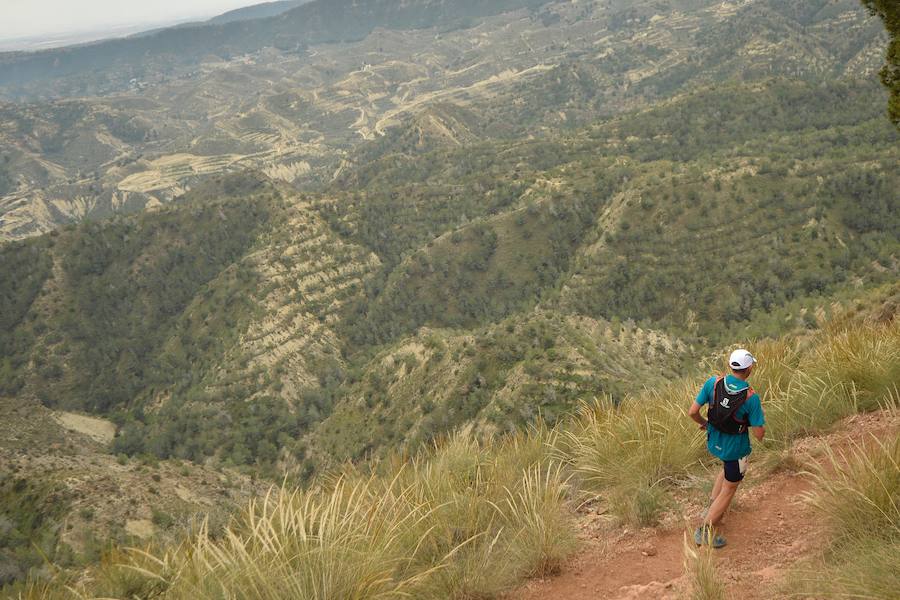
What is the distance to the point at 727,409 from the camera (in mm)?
5723

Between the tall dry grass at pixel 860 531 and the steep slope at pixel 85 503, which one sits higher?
the tall dry grass at pixel 860 531

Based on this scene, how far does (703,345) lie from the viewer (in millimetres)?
52094

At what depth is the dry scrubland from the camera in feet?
13.4

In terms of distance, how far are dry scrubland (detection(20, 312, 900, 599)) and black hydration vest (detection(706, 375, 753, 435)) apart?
0.87 metres

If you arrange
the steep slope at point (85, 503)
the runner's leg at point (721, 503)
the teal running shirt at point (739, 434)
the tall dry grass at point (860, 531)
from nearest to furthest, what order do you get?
the tall dry grass at point (860, 531) < the runner's leg at point (721, 503) < the teal running shirt at point (739, 434) < the steep slope at point (85, 503)

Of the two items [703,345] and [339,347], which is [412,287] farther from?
[703,345]

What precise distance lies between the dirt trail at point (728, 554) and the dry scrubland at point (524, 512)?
22 centimetres

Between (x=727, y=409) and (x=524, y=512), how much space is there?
7.95 ft

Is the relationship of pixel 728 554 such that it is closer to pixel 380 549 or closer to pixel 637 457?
pixel 637 457

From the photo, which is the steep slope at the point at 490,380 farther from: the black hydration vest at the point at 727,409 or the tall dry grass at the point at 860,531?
the tall dry grass at the point at 860,531

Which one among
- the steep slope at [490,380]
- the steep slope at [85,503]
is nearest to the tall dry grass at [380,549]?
the steep slope at [85,503]

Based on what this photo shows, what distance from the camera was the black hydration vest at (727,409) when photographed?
18.6 feet

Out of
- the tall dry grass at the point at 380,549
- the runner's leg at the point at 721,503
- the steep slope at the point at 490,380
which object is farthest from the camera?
the steep slope at the point at 490,380

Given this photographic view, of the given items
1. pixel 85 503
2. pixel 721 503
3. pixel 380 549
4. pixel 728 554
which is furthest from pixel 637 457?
pixel 85 503
